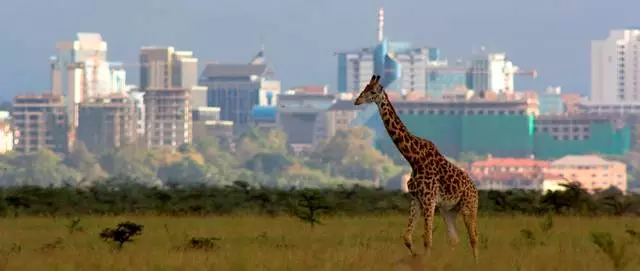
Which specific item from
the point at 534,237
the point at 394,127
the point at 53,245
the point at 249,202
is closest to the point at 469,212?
the point at 394,127

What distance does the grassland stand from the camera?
17688 mm

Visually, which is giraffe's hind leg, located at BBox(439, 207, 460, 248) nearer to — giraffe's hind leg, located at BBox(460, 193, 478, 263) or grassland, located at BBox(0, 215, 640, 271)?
grassland, located at BBox(0, 215, 640, 271)

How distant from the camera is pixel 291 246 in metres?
21.2

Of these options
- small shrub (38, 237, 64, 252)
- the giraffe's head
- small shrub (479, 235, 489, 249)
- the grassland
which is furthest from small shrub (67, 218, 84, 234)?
the giraffe's head

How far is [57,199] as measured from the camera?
32.6 metres

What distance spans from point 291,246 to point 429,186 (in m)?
2.92

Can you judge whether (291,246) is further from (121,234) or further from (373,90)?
(373,90)

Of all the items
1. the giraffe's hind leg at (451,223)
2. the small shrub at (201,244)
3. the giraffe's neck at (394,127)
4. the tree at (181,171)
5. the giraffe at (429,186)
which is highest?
the giraffe's neck at (394,127)

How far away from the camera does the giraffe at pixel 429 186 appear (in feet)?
61.3

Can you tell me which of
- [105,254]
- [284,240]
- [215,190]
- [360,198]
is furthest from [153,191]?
[105,254]

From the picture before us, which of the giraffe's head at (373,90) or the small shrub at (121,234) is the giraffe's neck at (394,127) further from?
the small shrub at (121,234)

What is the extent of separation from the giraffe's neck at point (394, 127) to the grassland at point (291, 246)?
96cm

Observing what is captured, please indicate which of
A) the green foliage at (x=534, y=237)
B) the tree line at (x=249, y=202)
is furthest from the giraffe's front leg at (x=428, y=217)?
the tree line at (x=249, y=202)

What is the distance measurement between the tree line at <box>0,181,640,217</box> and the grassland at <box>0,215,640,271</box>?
188cm
